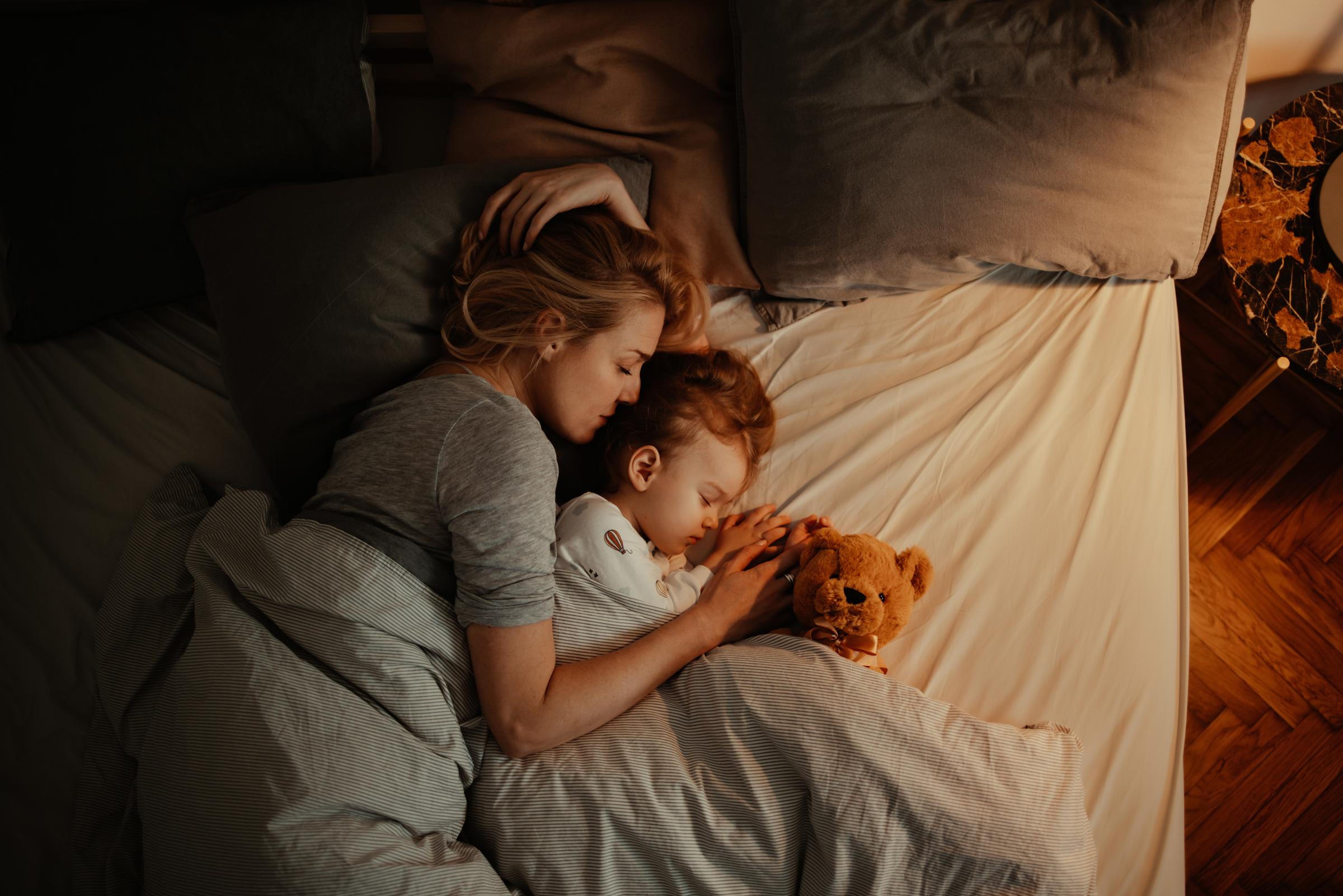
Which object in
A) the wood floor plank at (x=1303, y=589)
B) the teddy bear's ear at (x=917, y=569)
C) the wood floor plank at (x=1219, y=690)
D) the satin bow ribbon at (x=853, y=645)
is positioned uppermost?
the wood floor plank at (x=1303, y=589)

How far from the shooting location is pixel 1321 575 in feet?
4.98

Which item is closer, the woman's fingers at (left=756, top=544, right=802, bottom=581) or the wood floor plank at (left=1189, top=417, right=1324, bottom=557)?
the woman's fingers at (left=756, top=544, right=802, bottom=581)

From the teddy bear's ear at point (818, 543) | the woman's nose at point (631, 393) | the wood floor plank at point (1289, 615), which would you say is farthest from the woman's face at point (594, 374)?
the wood floor plank at point (1289, 615)

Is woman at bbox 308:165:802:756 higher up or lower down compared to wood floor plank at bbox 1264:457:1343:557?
lower down

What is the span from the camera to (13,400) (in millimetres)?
1271

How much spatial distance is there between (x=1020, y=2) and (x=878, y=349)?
53 centimetres

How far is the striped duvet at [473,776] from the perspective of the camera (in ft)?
2.73

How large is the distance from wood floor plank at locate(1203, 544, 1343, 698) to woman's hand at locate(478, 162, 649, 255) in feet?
4.27

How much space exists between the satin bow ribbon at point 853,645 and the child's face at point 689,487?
22 cm

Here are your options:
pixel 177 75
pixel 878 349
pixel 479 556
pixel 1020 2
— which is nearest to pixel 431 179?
pixel 177 75

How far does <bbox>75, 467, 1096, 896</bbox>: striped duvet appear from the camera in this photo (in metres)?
0.83

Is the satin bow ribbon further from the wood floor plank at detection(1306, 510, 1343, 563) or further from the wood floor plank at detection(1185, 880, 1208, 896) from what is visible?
the wood floor plank at detection(1306, 510, 1343, 563)

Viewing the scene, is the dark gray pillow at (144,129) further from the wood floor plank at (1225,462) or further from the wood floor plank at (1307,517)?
the wood floor plank at (1307,517)

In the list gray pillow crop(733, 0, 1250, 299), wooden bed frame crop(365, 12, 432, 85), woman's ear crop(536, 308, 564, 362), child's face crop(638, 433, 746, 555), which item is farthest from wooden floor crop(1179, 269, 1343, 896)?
wooden bed frame crop(365, 12, 432, 85)
